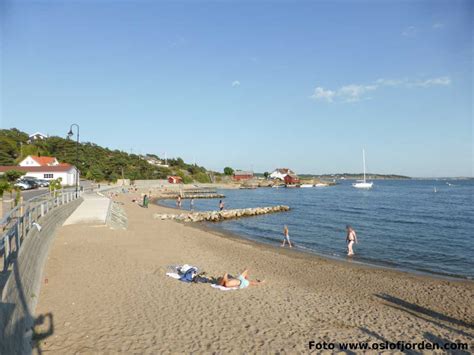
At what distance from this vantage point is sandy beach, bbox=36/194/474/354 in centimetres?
698

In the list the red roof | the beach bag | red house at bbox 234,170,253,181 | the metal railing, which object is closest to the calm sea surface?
the beach bag

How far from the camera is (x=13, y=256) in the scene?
7.61 meters

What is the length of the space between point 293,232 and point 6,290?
23.6 m

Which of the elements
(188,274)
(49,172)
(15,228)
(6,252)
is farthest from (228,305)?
(49,172)

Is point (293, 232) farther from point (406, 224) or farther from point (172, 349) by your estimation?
point (172, 349)

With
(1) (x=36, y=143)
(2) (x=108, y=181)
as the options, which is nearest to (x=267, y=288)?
Result: (2) (x=108, y=181)

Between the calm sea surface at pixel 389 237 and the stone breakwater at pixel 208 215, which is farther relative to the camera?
the stone breakwater at pixel 208 215

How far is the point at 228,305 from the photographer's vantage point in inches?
354

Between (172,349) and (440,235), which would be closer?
(172,349)

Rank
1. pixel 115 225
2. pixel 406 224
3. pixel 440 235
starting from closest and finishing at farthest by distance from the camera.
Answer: pixel 115 225 → pixel 440 235 → pixel 406 224

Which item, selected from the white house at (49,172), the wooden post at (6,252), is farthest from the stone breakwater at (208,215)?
the wooden post at (6,252)

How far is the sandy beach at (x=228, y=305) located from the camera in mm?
6980

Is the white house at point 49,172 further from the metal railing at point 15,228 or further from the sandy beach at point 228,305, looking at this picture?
the sandy beach at point 228,305

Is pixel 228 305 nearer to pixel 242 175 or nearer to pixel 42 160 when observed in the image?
pixel 42 160
